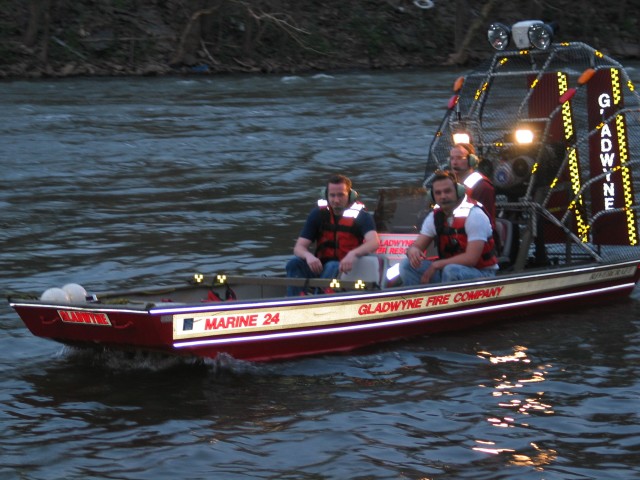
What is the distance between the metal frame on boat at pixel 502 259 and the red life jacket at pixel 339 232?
0.24 metres

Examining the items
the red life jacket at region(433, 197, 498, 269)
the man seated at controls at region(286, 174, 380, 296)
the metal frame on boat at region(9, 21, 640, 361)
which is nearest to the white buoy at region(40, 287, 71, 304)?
the metal frame on boat at region(9, 21, 640, 361)

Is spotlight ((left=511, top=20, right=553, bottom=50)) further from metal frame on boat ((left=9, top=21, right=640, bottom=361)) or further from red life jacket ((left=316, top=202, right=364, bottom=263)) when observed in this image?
red life jacket ((left=316, top=202, right=364, bottom=263))

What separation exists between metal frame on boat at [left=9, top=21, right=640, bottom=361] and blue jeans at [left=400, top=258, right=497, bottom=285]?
117 millimetres

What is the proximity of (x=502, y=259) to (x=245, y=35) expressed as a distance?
102ft

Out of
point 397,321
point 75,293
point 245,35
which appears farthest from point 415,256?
point 245,35

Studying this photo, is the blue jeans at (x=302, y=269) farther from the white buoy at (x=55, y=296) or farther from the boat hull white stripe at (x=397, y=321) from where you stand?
the white buoy at (x=55, y=296)

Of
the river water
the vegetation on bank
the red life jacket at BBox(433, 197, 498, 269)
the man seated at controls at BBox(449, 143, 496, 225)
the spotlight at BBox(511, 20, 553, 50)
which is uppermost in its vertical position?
the vegetation on bank

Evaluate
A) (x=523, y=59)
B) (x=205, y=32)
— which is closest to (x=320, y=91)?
(x=205, y=32)

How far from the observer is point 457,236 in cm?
1148

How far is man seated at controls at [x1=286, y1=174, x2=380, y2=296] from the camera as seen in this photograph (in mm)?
11359

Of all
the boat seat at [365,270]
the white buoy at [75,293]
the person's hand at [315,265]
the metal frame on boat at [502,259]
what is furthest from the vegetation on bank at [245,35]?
the white buoy at [75,293]

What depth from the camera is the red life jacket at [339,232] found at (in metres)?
11.5

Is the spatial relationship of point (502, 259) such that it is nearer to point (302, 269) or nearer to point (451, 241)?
point (451, 241)

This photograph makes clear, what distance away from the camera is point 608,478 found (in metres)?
8.20
